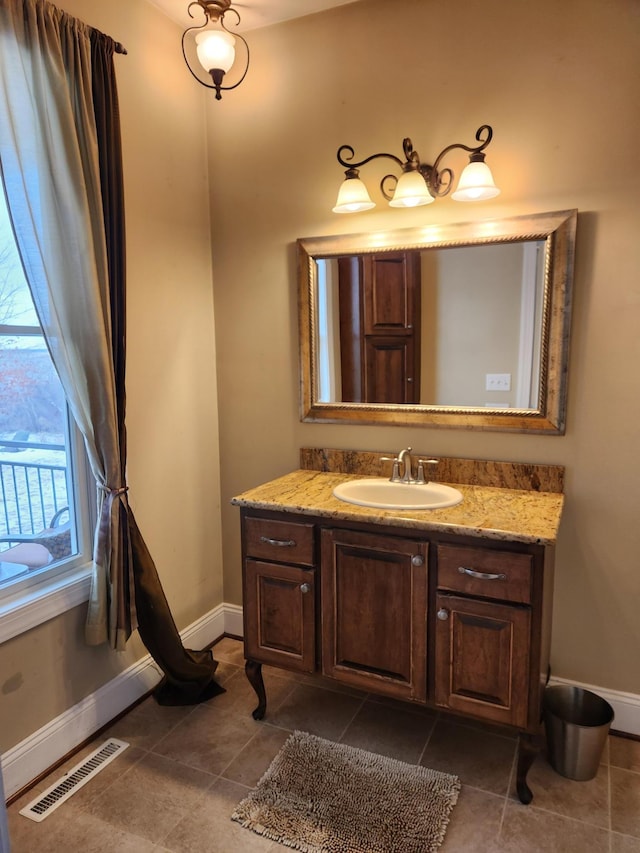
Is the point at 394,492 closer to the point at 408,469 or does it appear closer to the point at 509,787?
the point at 408,469

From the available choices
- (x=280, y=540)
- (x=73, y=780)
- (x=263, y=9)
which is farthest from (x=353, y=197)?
(x=73, y=780)

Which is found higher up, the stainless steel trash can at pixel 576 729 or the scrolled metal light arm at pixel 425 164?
the scrolled metal light arm at pixel 425 164

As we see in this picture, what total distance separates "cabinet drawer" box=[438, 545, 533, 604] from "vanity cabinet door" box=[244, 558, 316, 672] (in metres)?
0.48

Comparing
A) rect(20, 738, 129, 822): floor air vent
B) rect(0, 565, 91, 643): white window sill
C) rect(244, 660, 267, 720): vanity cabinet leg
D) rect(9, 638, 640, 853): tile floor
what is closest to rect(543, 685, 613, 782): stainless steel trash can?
rect(9, 638, 640, 853): tile floor

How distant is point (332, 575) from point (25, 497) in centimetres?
106

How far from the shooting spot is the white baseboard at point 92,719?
73.4 inches

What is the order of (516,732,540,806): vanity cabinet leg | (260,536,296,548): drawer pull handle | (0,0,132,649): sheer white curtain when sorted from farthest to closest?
1. (260,536,296,548): drawer pull handle
2. (516,732,540,806): vanity cabinet leg
3. (0,0,132,649): sheer white curtain

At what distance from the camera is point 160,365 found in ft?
7.95

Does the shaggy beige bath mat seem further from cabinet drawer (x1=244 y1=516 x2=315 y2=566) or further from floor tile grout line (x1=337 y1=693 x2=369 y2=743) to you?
cabinet drawer (x1=244 y1=516 x2=315 y2=566)

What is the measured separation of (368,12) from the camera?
2232mm

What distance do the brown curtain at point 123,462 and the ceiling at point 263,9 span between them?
1.50 ft

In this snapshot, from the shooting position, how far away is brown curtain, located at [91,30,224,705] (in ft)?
6.41

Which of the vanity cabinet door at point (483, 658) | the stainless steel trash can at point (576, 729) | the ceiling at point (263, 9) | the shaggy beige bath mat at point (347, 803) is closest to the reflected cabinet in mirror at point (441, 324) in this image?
the vanity cabinet door at point (483, 658)

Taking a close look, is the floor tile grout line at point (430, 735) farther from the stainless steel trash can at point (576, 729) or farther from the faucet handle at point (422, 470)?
the faucet handle at point (422, 470)
